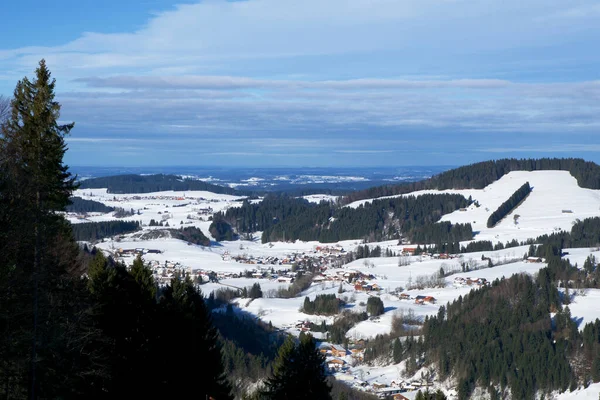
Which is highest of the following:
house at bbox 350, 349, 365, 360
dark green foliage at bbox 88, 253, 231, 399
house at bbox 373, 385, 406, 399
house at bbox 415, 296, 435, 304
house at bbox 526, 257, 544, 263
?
dark green foliage at bbox 88, 253, 231, 399

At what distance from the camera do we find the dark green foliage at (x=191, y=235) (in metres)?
125

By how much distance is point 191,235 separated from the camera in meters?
127

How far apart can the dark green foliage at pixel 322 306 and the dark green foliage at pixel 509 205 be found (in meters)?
62.5

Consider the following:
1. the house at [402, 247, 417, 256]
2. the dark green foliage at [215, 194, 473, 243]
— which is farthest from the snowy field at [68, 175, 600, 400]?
the dark green foliage at [215, 194, 473, 243]

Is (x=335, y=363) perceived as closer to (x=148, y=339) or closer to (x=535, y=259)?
(x=148, y=339)

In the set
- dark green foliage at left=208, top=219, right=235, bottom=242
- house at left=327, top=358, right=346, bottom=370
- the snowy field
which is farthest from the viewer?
dark green foliage at left=208, top=219, right=235, bottom=242

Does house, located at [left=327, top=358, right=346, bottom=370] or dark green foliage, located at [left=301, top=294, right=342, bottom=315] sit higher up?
dark green foliage, located at [left=301, top=294, right=342, bottom=315]

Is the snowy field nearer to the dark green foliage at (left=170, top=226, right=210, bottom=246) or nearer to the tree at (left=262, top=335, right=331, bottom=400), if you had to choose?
the dark green foliage at (left=170, top=226, right=210, bottom=246)

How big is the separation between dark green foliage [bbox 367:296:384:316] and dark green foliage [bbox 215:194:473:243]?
6035cm

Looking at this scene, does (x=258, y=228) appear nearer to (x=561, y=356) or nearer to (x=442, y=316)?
(x=442, y=316)

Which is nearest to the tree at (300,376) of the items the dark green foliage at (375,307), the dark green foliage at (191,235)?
the dark green foliage at (375,307)

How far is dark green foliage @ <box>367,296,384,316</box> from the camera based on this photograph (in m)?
65.4

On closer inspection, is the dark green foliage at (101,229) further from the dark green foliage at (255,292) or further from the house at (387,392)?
the house at (387,392)

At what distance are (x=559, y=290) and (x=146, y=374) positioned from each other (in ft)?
187
